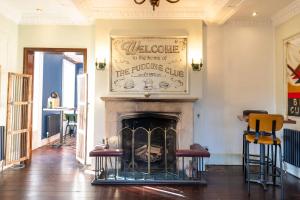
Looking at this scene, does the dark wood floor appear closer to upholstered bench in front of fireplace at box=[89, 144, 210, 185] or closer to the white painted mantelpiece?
upholstered bench in front of fireplace at box=[89, 144, 210, 185]

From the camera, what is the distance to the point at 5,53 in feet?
16.3

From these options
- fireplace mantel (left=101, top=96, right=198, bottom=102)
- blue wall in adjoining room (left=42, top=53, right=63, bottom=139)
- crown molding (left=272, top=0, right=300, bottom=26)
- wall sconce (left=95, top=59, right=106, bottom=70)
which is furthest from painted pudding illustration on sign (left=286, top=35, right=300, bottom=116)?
blue wall in adjoining room (left=42, top=53, right=63, bottom=139)

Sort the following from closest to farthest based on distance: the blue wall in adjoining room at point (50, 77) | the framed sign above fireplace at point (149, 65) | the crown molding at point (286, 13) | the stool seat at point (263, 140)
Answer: the stool seat at point (263, 140), the crown molding at point (286, 13), the framed sign above fireplace at point (149, 65), the blue wall in adjoining room at point (50, 77)

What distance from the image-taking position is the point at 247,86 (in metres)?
5.33

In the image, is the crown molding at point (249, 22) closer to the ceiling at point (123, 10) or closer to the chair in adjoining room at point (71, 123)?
the ceiling at point (123, 10)

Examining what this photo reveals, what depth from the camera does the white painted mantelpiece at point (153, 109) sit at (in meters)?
4.86

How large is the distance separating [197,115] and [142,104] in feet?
3.77

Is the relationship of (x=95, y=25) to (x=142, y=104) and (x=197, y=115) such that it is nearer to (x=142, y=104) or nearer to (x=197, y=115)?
(x=142, y=104)

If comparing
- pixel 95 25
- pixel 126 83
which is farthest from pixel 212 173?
pixel 95 25

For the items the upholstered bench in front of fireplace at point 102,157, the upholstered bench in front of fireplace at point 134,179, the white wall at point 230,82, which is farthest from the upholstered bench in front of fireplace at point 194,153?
the upholstered bench in front of fireplace at point 102,157

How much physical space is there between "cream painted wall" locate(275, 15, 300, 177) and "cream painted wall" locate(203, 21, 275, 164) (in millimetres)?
138

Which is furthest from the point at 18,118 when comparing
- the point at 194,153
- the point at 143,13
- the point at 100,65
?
the point at 194,153

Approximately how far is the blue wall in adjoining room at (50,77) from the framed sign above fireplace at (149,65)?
3.63 m

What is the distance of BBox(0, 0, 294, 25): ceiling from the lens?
461 centimetres
